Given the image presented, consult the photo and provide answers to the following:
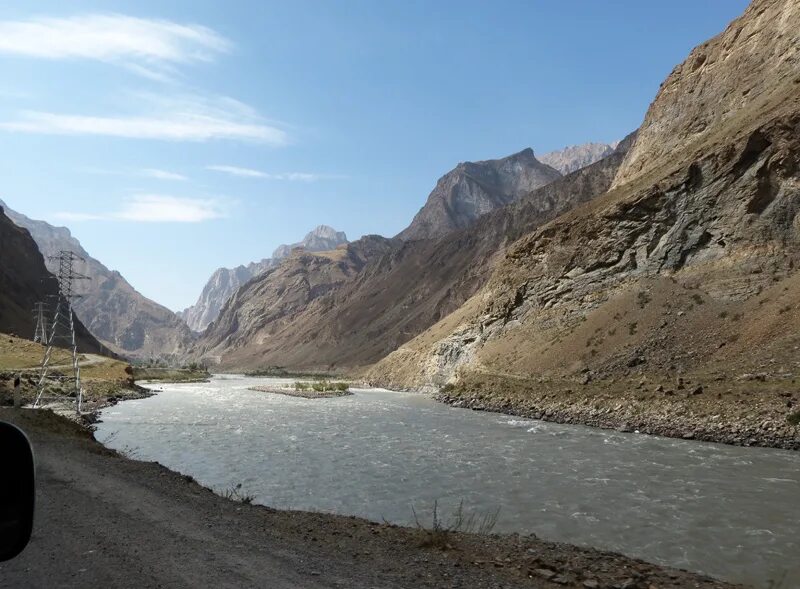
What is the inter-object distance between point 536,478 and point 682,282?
37.0 metres

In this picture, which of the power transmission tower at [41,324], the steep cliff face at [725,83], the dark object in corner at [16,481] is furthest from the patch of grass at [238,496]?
the steep cliff face at [725,83]

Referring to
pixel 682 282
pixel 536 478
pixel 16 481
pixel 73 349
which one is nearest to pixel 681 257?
pixel 682 282

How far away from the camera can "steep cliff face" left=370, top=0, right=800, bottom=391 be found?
41.7 meters

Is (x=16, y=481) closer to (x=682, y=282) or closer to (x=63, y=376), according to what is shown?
(x=63, y=376)

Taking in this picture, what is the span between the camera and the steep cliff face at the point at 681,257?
41.7 meters

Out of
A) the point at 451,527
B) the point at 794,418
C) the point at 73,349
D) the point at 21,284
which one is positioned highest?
the point at 21,284

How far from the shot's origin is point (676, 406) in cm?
3281

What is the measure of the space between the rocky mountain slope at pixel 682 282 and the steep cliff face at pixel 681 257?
15 cm

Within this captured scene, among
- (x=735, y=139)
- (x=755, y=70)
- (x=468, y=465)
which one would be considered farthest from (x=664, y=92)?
(x=468, y=465)

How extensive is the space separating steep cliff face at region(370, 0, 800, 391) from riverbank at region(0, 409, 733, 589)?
30024mm

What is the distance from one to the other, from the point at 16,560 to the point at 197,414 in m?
38.8

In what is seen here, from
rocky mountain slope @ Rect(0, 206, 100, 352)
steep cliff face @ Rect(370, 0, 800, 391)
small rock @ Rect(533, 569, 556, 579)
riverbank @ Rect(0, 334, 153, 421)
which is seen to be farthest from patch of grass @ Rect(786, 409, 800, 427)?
rocky mountain slope @ Rect(0, 206, 100, 352)

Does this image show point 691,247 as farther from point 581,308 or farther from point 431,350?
point 431,350

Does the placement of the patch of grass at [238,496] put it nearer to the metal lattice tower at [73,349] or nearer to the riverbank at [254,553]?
the riverbank at [254,553]
